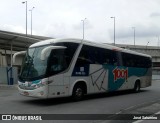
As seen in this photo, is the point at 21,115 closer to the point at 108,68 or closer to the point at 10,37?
the point at 108,68

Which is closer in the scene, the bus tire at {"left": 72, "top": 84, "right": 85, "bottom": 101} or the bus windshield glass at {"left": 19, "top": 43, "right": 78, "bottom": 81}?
the bus windshield glass at {"left": 19, "top": 43, "right": 78, "bottom": 81}

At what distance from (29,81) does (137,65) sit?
10585mm

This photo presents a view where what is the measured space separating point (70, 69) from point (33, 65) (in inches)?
72.4

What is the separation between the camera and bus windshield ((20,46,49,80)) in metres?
13.5

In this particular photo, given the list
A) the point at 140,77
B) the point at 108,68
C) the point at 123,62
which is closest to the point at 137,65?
the point at 140,77

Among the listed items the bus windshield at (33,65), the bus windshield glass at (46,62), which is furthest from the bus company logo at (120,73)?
the bus windshield at (33,65)

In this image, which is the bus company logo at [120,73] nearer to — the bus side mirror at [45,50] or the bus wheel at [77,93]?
the bus wheel at [77,93]

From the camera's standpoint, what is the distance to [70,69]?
14.6m

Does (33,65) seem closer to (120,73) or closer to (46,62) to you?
(46,62)

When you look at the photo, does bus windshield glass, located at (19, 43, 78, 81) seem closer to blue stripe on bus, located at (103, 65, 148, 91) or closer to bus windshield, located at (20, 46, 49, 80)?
bus windshield, located at (20, 46, 49, 80)

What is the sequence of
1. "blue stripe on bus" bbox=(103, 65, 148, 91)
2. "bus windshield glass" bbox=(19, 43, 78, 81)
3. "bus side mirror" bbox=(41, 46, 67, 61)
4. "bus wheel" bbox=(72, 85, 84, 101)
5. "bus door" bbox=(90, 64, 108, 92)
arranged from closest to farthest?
"bus side mirror" bbox=(41, 46, 67, 61)
"bus windshield glass" bbox=(19, 43, 78, 81)
"bus wheel" bbox=(72, 85, 84, 101)
"bus door" bbox=(90, 64, 108, 92)
"blue stripe on bus" bbox=(103, 65, 148, 91)

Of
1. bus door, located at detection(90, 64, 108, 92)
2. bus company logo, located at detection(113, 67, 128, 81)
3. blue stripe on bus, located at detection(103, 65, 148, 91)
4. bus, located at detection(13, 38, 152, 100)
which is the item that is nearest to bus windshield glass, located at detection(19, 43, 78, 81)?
bus, located at detection(13, 38, 152, 100)

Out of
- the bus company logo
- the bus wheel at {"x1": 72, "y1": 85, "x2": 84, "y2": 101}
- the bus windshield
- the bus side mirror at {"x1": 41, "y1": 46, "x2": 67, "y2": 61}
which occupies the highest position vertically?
the bus side mirror at {"x1": 41, "y1": 46, "x2": 67, "y2": 61}

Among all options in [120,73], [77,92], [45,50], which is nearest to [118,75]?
[120,73]
